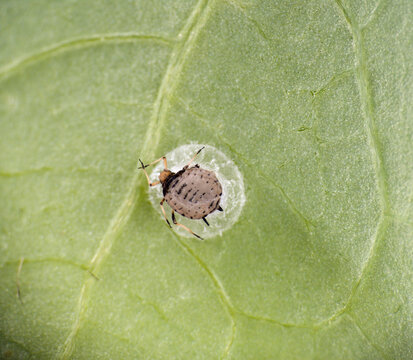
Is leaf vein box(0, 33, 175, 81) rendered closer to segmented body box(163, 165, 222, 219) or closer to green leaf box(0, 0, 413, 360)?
green leaf box(0, 0, 413, 360)

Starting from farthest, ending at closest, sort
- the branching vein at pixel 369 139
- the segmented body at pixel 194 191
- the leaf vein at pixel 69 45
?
the segmented body at pixel 194 191 < the branching vein at pixel 369 139 < the leaf vein at pixel 69 45

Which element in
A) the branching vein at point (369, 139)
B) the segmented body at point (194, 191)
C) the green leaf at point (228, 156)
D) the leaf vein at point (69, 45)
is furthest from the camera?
the segmented body at point (194, 191)

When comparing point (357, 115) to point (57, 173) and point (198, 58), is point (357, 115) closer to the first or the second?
point (198, 58)

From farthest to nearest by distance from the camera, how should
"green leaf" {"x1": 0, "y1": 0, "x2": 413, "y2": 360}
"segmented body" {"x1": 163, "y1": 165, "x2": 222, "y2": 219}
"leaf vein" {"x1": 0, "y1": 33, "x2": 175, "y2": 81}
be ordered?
1. "segmented body" {"x1": 163, "y1": 165, "x2": 222, "y2": 219}
2. "green leaf" {"x1": 0, "y1": 0, "x2": 413, "y2": 360}
3. "leaf vein" {"x1": 0, "y1": 33, "x2": 175, "y2": 81}

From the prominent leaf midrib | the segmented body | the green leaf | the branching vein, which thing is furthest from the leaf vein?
the branching vein

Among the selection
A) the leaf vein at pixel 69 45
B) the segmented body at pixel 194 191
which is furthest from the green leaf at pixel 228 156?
the segmented body at pixel 194 191

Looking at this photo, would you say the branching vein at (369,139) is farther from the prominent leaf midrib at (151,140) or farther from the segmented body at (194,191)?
the segmented body at (194,191)
